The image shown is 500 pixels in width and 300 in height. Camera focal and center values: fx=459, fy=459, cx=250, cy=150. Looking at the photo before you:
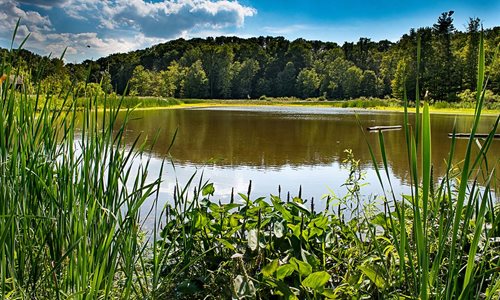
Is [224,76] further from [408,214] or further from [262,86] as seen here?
[408,214]

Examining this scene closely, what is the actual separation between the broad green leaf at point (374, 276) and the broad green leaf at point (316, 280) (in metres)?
0.09

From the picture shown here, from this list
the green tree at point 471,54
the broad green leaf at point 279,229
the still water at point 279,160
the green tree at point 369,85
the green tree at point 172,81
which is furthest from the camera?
the green tree at point 369,85

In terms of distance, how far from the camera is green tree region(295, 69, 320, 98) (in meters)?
67.2

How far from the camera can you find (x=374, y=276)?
110cm

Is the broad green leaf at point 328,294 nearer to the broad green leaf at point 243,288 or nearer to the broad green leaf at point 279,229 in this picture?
the broad green leaf at point 243,288

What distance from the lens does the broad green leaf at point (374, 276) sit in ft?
3.58

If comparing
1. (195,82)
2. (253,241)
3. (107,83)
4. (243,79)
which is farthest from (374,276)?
(243,79)

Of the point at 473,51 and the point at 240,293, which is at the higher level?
the point at 473,51

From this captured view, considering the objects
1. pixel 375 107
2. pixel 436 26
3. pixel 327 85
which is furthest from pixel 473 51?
pixel 327 85

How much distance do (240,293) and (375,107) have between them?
107ft

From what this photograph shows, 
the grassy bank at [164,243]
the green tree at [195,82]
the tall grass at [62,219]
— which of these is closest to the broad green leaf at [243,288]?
the grassy bank at [164,243]

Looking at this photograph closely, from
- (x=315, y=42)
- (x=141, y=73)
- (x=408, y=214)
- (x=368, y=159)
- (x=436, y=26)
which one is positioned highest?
(x=315, y=42)

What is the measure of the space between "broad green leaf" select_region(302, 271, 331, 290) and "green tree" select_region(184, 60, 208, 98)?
214ft

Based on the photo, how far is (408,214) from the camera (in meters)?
1.59
